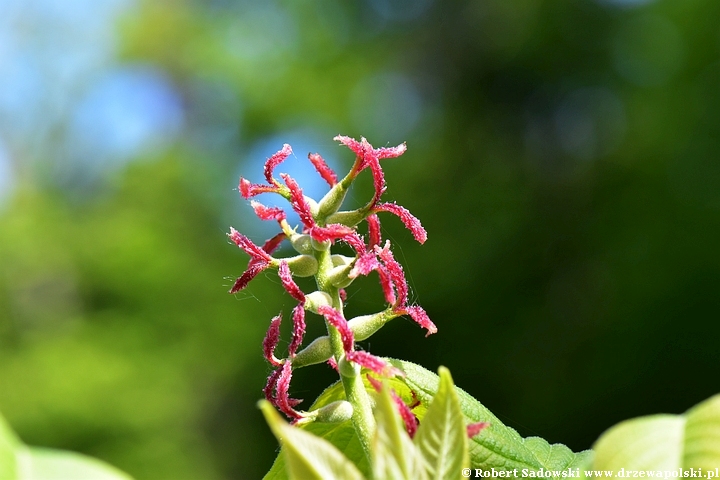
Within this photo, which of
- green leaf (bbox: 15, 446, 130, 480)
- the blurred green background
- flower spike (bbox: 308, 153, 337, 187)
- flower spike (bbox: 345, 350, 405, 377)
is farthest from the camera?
the blurred green background

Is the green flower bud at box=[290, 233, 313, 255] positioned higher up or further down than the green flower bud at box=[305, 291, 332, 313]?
higher up

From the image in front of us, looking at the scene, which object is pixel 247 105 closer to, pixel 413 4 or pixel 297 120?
pixel 297 120

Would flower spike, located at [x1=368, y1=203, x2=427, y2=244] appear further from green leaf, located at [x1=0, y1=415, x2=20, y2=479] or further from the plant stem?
green leaf, located at [x1=0, y1=415, x2=20, y2=479]

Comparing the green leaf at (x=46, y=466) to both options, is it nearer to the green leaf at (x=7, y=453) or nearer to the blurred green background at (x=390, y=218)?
the green leaf at (x=7, y=453)

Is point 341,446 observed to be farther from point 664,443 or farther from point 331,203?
point 664,443

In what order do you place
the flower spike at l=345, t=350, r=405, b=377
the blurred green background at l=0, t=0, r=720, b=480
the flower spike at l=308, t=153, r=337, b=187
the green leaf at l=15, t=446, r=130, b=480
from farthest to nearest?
the blurred green background at l=0, t=0, r=720, b=480 → the flower spike at l=308, t=153, r=337, b=187 → the flower spike at l=345, t=350, r=405, b=377 → the green leaf at l=15, t=446, r=130, b=480

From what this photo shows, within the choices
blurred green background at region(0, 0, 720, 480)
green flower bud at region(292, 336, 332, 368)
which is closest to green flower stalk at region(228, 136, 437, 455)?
green flower bud at region(292, 336, 332, 368)

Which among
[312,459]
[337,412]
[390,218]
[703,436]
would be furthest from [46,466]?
[390,218]
